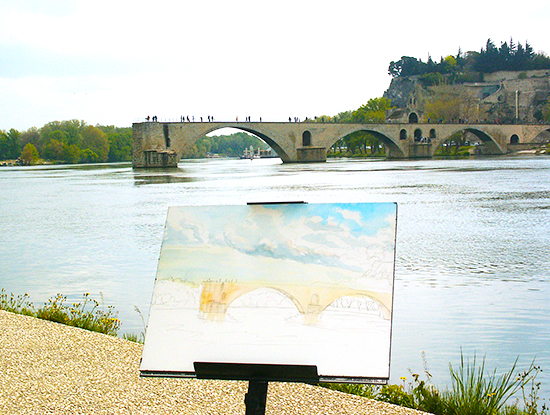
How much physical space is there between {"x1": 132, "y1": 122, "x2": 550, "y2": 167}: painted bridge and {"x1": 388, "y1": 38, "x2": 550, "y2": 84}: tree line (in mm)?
33078

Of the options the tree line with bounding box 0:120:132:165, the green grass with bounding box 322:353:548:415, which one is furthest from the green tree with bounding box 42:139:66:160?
the green grass with bounding box 322:353:548:415

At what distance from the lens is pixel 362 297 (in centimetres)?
268

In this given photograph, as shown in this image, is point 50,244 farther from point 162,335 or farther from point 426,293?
point 162,335

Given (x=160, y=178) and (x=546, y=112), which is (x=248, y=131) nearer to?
(x=160, y=178)

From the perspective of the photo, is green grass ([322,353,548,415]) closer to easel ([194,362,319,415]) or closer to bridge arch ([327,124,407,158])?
easel ([194,362,319,415])

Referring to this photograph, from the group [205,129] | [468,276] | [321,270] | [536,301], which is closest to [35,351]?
[321,270]

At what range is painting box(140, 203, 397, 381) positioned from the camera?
2.61 metres

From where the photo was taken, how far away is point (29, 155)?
92688 millimetres

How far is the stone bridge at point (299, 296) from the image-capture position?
268cm

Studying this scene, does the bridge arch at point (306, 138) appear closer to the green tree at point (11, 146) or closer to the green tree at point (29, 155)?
the green tree at point (29, 155)

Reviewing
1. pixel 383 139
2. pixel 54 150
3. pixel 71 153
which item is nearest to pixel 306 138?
pixel 383 139

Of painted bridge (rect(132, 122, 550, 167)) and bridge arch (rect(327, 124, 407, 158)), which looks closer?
painted bridge (rect(132, 122, 550, 167))

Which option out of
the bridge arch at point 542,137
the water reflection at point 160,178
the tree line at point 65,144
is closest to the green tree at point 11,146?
the tree line at point 65,144

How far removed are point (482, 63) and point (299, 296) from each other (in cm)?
12641
